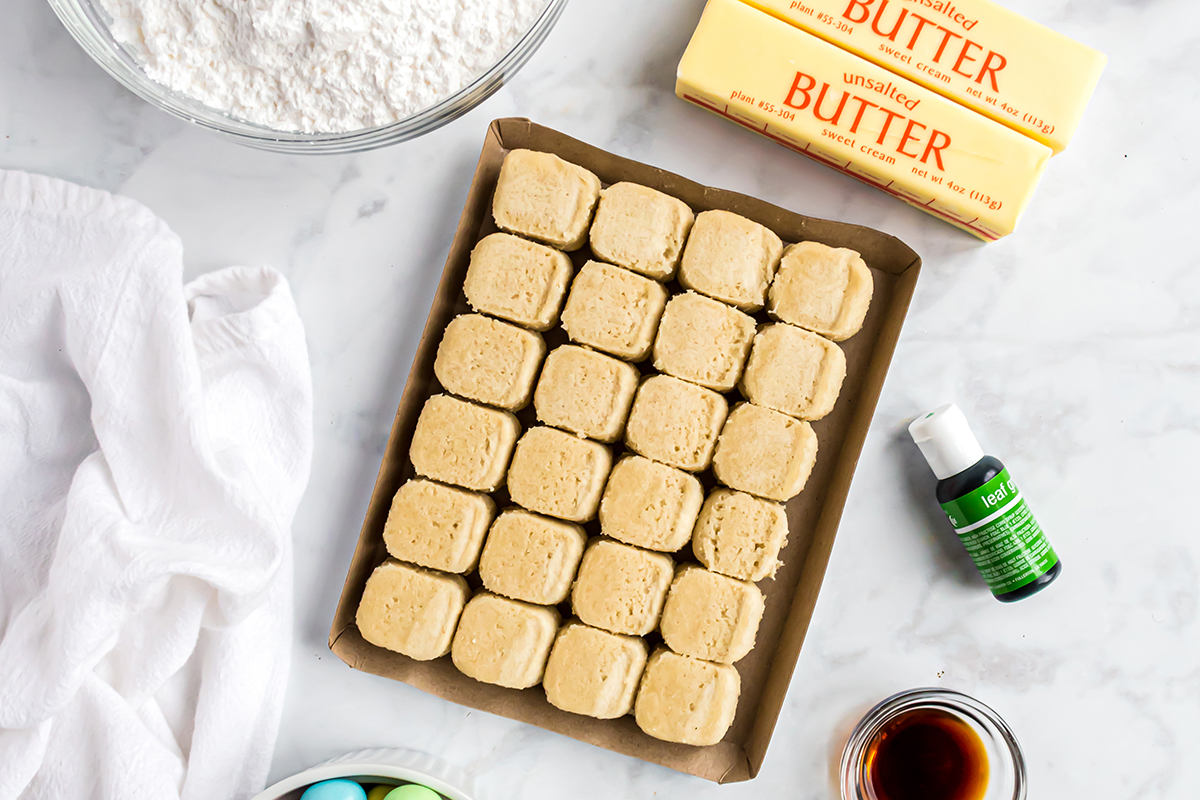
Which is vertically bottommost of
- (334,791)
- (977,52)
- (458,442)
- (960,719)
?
(334,791)

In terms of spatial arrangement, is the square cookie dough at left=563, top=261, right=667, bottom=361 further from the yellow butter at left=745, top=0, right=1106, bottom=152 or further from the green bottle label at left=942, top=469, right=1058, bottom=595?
the green bottle label at left=942, top=469, right=1058, bottom=595

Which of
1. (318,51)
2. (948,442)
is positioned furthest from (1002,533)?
(318,51)

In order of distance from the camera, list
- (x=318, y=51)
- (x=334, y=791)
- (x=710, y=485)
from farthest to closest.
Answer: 1. (x=710, y=485)
2. (x=334, y=791)
3. (x=318, y=51)

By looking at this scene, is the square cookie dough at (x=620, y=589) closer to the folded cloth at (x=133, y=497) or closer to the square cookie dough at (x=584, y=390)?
the square cookie dough at (x=584, y=390)

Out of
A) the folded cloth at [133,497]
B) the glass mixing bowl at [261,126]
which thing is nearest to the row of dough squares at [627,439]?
the glass mixing bowl at [261,126]

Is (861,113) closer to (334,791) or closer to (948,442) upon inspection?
(948,442)

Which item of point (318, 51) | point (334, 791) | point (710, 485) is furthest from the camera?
point (710, 485)
